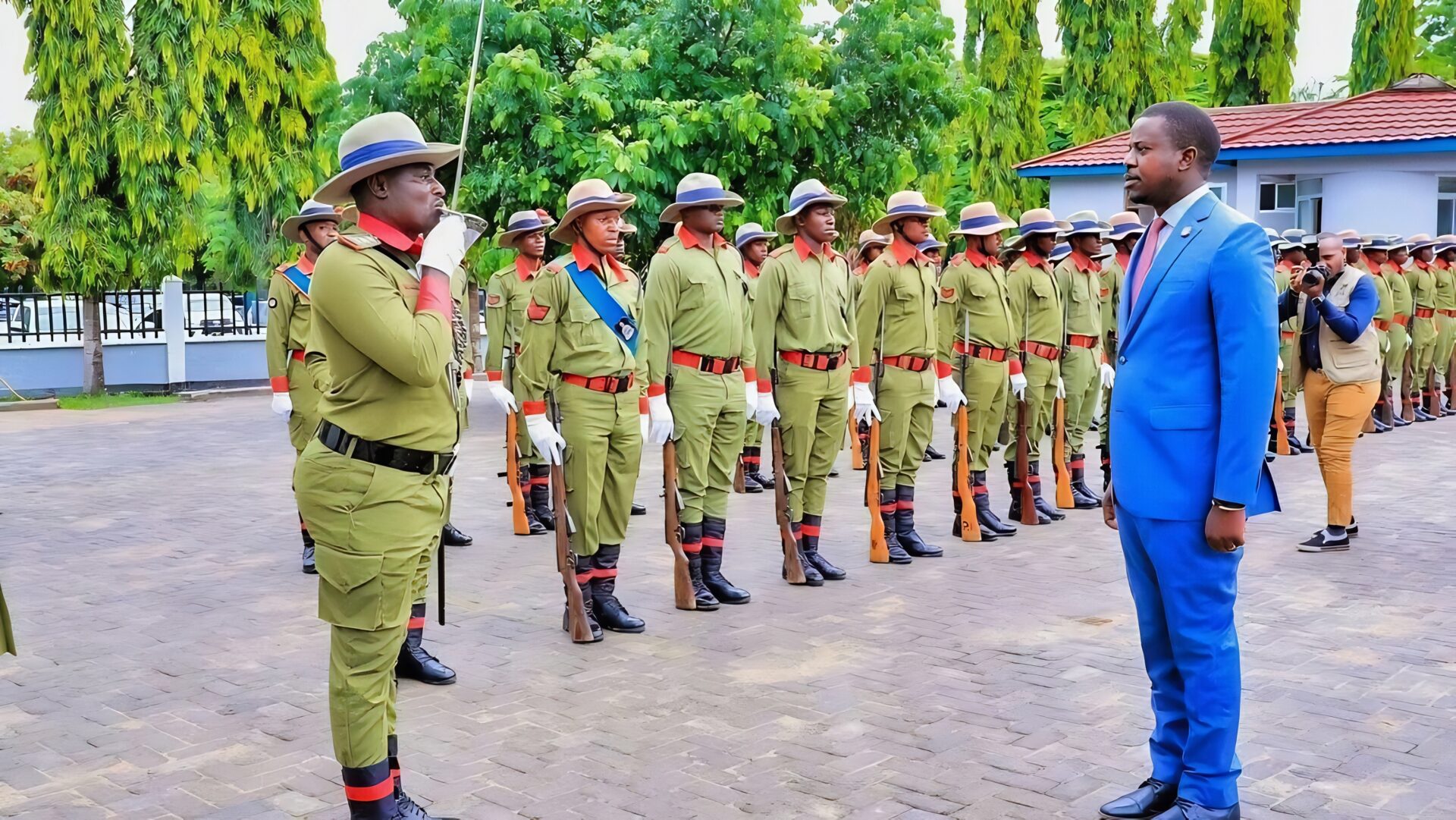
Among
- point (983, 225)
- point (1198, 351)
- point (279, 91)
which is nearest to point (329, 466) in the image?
point (1198, 351)

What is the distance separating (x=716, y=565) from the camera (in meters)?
7.68

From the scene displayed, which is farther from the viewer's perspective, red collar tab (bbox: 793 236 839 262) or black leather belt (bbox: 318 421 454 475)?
red collar tab (bbox: 793 236 839 262)

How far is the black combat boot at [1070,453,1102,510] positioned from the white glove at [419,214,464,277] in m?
7.52

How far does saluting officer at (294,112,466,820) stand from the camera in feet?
13.4

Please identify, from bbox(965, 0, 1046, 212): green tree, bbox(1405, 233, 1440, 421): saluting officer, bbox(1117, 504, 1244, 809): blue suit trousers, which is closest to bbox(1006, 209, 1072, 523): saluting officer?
bbox(1117, 504, 1244, 809): blue suit trousers

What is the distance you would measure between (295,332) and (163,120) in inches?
632

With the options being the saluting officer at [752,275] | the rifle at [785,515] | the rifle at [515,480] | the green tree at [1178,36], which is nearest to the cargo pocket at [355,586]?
the rifle at [785,515]

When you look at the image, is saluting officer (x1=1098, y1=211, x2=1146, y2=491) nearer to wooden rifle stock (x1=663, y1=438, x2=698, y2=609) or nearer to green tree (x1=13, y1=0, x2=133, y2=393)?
wooden rifle stock (x1=663, y1=438, x2=698, y2=609)

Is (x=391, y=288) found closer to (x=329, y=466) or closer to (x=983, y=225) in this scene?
(x=329, y=466)

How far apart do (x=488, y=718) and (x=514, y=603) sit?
210 cm

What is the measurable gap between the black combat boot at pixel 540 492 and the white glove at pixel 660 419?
124 inches

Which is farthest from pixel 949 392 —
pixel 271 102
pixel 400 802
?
pixel 271 102

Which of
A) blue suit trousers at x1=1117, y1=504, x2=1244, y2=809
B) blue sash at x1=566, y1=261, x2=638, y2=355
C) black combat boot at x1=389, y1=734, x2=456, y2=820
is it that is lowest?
black combat boot at x1=389, y1=734, x2=456, y2=820

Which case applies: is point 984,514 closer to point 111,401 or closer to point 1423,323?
point 1423,323
